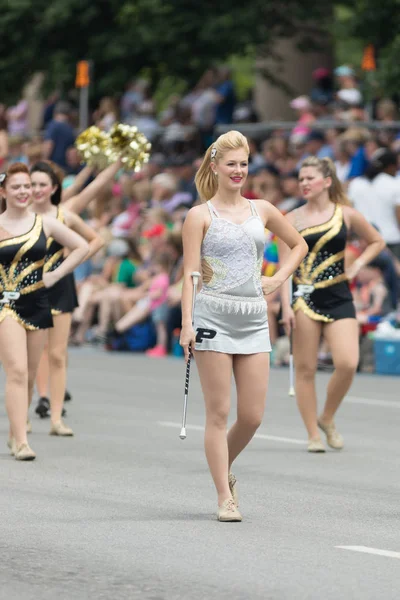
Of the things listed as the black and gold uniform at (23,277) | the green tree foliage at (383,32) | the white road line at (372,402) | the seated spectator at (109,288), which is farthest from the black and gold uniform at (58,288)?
the seated spectator at (109,288)

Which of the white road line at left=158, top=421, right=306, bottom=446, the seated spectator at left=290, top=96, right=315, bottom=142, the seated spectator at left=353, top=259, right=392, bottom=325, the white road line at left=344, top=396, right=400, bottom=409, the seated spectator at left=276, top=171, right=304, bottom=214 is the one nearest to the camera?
the white road line at left=158, top=421, right=306, bottom=446

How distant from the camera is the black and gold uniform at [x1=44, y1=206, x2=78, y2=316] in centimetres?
1340

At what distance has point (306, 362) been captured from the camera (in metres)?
12.4

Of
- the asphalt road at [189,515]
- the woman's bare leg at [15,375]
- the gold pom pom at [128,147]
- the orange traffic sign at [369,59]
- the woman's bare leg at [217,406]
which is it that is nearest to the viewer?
the asphalt road at [189,515]

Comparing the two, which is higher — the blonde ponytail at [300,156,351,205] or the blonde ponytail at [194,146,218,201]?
A: the blonde ponytail at [300,156,351,205]

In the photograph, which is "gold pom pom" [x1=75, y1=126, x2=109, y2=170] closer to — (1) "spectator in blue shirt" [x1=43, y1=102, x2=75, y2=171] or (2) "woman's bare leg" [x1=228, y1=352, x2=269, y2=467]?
(2) "woman's bare leg" [x1=228, y1=352, x2=269, y2=467]

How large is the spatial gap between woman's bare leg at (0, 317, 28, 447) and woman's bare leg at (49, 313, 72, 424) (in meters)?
1.75

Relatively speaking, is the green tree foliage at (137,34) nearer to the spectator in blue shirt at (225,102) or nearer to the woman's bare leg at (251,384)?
the spectator in blue shirt at (225,102)

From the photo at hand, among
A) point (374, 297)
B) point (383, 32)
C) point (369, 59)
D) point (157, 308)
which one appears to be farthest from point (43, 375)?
point (383, 32)

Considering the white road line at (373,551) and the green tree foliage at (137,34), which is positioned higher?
the green tree foliage at (137,34)

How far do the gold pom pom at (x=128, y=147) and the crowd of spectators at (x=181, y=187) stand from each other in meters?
5.95

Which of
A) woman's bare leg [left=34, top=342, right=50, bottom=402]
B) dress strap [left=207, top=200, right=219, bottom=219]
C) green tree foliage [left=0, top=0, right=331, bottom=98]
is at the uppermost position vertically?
green tree foliage [left=0, top=0, right=331, bottom=98]

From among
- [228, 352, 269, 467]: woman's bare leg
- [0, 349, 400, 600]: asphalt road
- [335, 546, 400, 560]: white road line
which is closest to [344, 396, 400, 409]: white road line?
[0, 349, 400, 600]: asphalt road

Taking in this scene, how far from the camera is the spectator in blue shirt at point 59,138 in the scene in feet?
94.1
